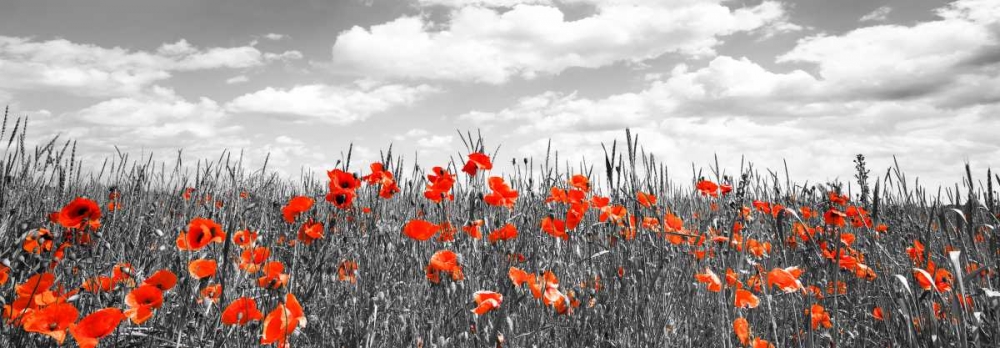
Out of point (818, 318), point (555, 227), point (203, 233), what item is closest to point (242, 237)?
point (203, 233)

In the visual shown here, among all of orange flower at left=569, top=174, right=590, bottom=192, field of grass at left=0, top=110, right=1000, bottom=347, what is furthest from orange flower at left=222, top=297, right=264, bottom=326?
orange flower at left=569, top=174, right=590, bottom=192

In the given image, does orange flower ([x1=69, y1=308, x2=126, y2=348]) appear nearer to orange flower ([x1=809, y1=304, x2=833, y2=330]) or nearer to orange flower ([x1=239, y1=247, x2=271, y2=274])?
orange flower ([x1=239, y1=247, x2=271, y2=274])

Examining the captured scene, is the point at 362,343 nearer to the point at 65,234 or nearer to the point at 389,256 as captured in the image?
the point at 389,256

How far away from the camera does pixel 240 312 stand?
156 cm

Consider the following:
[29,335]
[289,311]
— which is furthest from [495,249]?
[29,335]

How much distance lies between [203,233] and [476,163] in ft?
3.58

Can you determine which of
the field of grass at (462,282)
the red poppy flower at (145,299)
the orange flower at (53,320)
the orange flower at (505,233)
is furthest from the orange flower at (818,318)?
the orange flower at (53,320)

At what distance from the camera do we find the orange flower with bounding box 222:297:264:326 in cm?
152

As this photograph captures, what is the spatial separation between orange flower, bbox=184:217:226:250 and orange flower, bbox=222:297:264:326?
270 millimetres

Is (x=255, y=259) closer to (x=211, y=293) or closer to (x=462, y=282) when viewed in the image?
(x=211, y=293)

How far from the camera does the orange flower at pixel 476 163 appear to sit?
8.01ft

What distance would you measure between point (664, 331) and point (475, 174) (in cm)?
102

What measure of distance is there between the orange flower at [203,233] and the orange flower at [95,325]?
0.32 metres

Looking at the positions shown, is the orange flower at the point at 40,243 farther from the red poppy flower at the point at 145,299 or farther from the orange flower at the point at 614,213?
the orange flower at the point at 614,213
